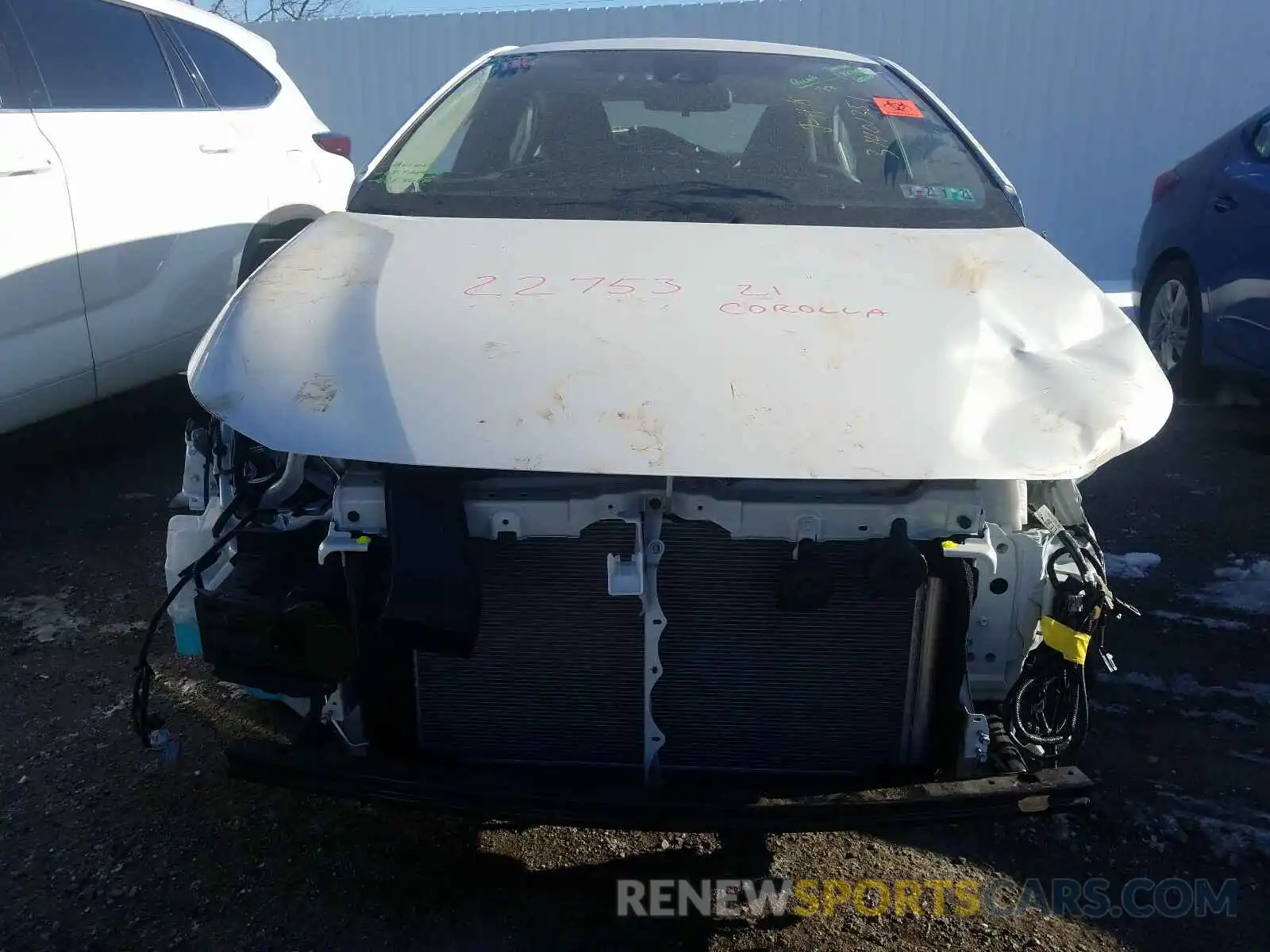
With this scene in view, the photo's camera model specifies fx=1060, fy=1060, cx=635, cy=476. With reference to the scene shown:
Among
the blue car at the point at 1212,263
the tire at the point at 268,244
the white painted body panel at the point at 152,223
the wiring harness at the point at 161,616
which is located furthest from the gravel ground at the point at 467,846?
the blue car at the point at 1212,263

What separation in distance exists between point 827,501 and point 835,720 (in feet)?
1.60

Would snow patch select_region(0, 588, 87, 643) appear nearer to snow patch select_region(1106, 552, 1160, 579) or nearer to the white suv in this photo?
the white suv

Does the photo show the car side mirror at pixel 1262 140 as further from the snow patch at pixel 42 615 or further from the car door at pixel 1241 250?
the snow patch at pixel 42 615

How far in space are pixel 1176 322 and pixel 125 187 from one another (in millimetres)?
5092

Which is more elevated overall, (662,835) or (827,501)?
(827,501)

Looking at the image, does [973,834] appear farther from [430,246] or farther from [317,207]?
[317,207]

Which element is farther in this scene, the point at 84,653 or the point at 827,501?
the point at 84,653

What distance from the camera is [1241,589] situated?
363 cm

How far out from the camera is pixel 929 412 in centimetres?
189

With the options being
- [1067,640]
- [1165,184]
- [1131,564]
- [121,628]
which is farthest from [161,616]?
[1165,184]

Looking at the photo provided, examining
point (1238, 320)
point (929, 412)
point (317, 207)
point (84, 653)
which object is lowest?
point (84, 653)

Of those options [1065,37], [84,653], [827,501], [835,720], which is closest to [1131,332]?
[827,501]

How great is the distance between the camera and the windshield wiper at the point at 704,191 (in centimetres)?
279

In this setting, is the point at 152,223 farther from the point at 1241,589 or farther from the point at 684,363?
the point at 1241,589
